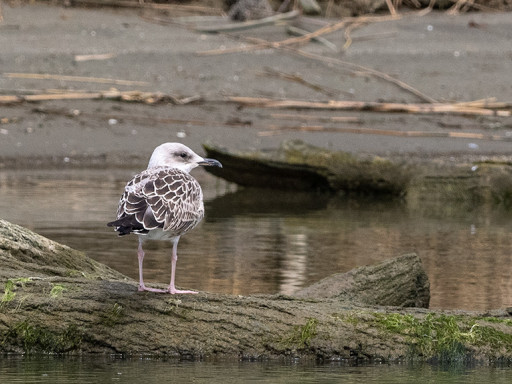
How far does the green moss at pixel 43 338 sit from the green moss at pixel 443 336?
1.69m

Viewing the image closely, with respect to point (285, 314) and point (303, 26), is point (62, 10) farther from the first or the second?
point (285, 314)

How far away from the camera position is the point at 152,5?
2527cm

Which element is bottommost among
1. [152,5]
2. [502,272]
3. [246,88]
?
[502,272]

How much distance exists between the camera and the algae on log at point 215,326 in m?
6.63

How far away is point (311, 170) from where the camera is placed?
52.6 feet

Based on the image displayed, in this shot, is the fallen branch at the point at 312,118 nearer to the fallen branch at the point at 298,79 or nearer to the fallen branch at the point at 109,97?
the fallen branch at the point at 298,79

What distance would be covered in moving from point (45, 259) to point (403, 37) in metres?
17.4

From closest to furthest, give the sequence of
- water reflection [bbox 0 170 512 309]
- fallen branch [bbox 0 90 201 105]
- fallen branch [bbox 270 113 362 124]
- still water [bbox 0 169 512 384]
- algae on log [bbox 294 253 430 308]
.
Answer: still water [bbox 0 169 512 384] < algae on log [bbox 294 253 430 308] < water reflection [bbox 0 170 512 309] < fallen branch [bbox 0 90 201 105] < fallen branch [bbox 270 113 362 124]

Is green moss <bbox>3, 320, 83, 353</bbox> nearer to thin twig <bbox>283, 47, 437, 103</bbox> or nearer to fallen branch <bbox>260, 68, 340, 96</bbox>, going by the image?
fallen branch <bbox>260, 68, 340, 96</bbox>

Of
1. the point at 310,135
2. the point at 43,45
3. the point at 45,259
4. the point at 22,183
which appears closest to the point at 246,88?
the point at 310,135

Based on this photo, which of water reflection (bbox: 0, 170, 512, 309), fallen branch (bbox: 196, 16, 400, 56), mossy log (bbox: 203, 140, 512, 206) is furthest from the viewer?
fallen branch (bbox: 196, 16, 400, 56)

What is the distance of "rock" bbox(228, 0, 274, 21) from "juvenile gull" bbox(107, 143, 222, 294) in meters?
17.5

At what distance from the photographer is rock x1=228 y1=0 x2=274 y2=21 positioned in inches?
952

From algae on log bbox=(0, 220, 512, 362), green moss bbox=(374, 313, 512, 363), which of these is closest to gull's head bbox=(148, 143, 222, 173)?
algae on log bbox=(0, 220, 512, 362)
